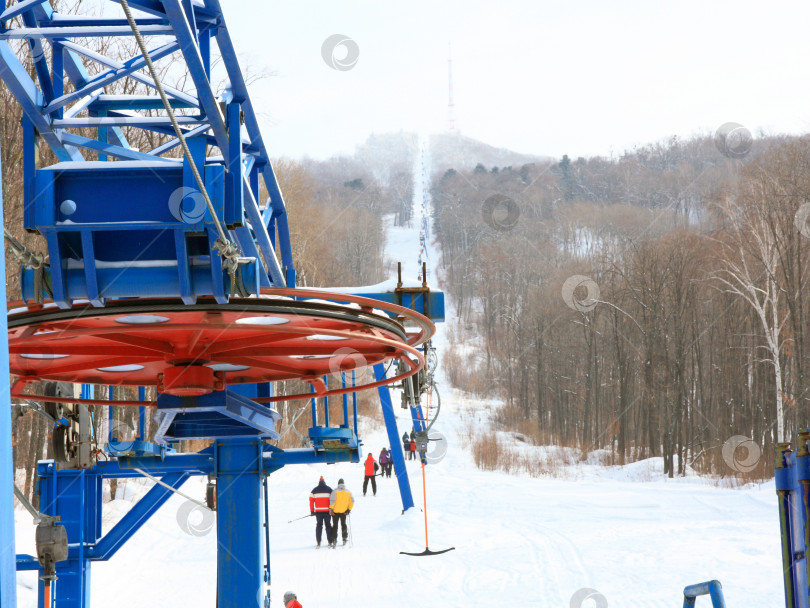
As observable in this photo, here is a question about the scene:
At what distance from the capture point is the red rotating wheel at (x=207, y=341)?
4574 millimetres

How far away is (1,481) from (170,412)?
3.95 meters

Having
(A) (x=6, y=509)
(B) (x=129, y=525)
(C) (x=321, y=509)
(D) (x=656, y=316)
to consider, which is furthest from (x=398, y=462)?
(D) (x=656, y=316)

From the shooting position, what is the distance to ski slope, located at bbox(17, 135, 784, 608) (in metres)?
11.2

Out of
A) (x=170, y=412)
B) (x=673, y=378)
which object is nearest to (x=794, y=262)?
(x=673, y=378)

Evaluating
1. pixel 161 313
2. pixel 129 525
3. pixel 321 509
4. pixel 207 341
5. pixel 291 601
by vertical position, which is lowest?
pixel 321 509

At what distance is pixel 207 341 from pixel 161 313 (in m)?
1.10

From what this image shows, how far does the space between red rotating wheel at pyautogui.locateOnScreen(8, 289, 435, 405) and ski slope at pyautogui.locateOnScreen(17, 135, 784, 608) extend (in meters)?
5.50

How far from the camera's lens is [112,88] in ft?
67.0

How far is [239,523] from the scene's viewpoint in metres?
7.82

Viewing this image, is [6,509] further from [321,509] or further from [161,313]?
[321,509]

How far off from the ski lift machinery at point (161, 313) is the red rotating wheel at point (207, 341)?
17 mm

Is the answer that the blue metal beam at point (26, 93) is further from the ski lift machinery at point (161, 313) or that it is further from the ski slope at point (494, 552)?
the ski slope at point (494, 552)

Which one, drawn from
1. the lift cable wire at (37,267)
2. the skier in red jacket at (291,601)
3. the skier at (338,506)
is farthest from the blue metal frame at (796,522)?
the skier at (338,506)

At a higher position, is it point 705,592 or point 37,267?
point 37,267
